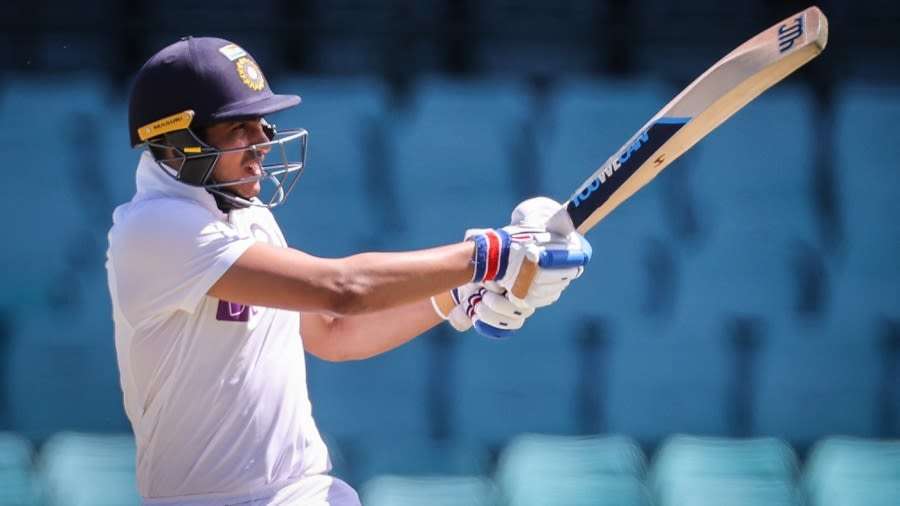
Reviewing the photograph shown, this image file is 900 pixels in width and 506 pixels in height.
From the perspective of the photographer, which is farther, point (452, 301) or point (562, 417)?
point (562, 417)

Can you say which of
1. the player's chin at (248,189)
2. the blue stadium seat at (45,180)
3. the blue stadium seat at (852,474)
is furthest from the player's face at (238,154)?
the blue stadium seat at (852,474)

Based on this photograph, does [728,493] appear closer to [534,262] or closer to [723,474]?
[723,474]

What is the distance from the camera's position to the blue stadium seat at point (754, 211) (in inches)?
213

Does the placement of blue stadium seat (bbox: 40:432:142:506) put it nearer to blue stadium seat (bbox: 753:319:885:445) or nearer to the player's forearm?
the player's forearm

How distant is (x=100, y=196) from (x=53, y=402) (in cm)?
80

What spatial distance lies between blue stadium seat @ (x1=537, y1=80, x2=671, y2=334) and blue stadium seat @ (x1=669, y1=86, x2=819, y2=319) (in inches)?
6.7

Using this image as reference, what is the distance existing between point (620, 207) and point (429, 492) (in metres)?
1.47

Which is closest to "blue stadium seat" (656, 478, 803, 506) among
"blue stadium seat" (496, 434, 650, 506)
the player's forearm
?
"blue stadium seat" (496, 434, 650, 506)

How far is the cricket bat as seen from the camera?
320 cm

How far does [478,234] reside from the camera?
3135mm

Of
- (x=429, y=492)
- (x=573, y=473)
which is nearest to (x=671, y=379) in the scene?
(x=573, y=473)

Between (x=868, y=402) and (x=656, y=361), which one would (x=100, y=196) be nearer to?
(x=656, y=361)

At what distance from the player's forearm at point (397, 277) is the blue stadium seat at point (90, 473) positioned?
181cm

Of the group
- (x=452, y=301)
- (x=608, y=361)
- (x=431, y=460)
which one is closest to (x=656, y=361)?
(x=608, y=361)
